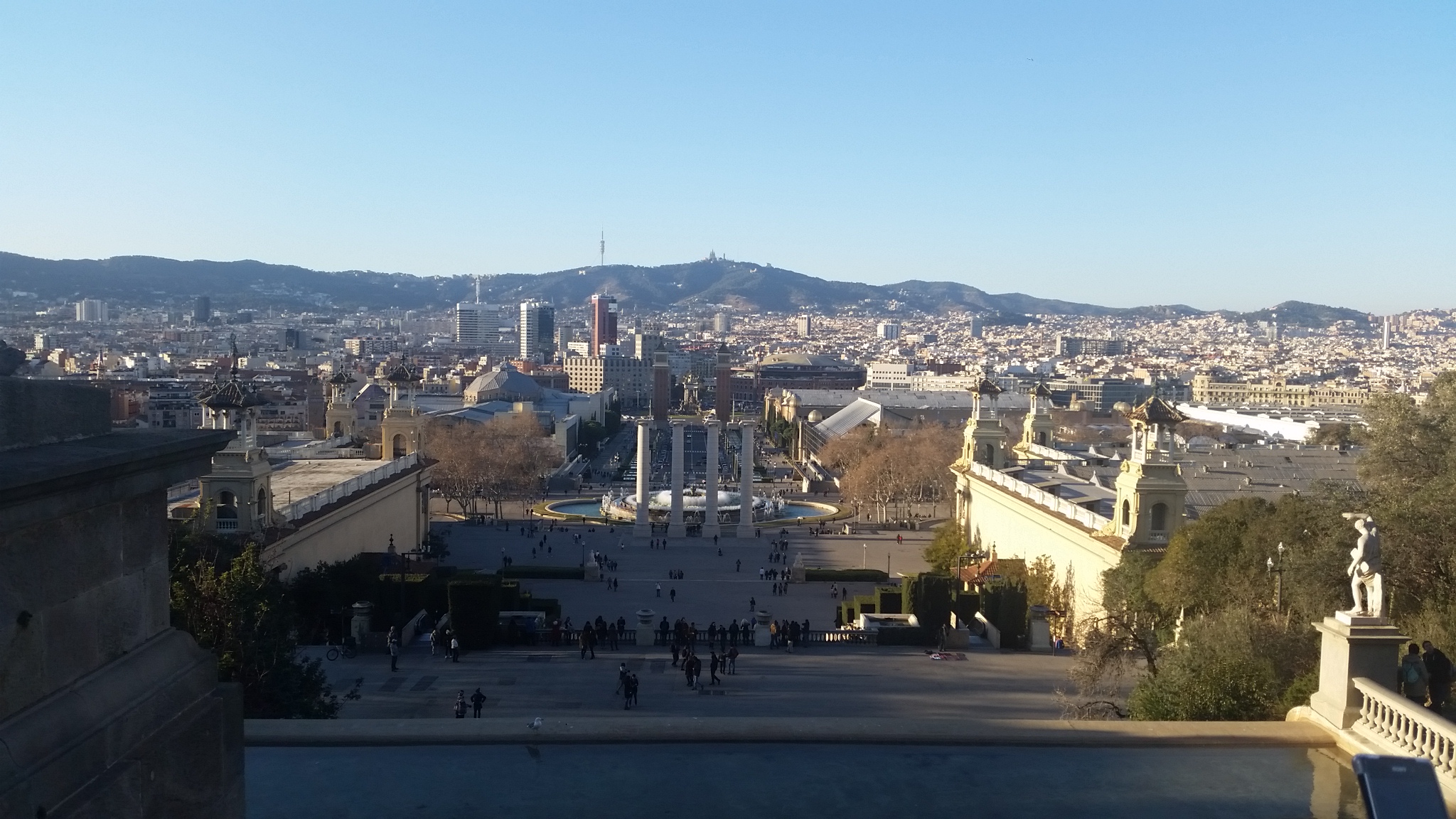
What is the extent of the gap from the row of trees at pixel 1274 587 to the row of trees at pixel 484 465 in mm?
36957

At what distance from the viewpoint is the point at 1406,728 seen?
711 cm

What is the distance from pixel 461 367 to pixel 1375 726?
16862cm

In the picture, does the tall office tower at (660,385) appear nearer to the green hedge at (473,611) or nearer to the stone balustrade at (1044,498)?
the stone balustrade at (1044,498)

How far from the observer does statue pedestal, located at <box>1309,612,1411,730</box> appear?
7.70 meters

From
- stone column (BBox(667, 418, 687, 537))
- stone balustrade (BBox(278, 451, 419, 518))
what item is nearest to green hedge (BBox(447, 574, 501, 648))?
stone balustrade (BBox(278, 451, 419, 518))

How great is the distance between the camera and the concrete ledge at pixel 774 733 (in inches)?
296

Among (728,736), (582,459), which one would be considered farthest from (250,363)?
(728,736)

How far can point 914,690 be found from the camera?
67.5ft

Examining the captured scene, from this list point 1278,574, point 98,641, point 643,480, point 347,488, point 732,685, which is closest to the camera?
point 98,641

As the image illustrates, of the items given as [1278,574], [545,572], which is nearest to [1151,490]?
[1278,574]

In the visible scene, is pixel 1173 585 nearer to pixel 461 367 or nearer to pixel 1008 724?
pixel 1008 724

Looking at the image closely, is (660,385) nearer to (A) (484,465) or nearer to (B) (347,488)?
(A) (484,465)

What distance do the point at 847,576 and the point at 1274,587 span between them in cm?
1935

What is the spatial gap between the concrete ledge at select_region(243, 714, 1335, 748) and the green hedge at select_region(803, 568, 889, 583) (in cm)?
2901
